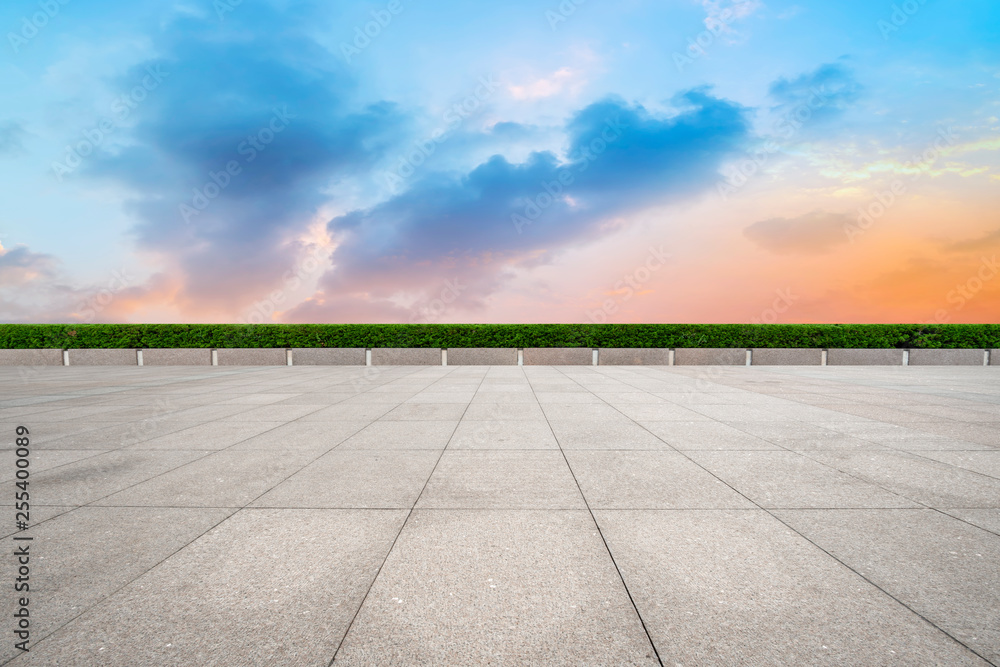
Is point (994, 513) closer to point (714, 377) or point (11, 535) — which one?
point (11, 535)

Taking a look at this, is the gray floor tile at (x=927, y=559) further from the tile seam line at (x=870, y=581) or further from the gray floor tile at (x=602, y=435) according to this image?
the gray floor tile at (x=602, y=435)

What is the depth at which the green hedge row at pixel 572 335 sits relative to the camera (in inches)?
800

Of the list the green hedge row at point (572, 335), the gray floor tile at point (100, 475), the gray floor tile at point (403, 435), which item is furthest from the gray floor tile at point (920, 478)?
the green hedge row at point (572, 335)

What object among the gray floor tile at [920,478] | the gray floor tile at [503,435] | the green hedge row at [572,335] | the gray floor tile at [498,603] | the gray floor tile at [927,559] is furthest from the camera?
the green hedge row at [572,335]

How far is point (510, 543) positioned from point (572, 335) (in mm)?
17642

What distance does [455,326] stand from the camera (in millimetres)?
20547

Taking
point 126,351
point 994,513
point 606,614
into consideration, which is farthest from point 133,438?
point 126,351

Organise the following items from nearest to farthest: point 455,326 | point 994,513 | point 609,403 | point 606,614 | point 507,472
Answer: point 606,614 → point 994,513 → point 507,472 → point 609,403 → point 455,326

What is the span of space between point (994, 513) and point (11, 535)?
8102 mm

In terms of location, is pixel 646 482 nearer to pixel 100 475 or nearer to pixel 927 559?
pixel 927 559

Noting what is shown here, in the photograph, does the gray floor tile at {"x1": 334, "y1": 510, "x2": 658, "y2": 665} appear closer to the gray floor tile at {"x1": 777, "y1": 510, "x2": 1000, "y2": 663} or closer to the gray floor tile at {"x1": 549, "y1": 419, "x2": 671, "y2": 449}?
the gray floor tile at {"x1": 777, "y1": 510, "x2": 1000, "y2": 663}

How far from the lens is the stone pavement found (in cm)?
225

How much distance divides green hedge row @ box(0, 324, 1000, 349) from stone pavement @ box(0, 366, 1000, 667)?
1320cm

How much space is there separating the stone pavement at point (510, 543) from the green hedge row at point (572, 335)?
13202mm
